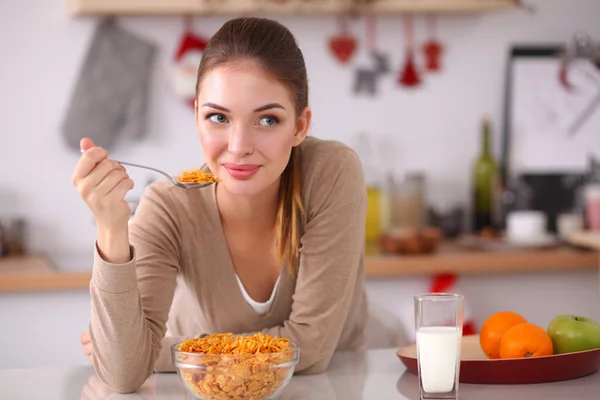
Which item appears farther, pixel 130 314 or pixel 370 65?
pixel 370 65

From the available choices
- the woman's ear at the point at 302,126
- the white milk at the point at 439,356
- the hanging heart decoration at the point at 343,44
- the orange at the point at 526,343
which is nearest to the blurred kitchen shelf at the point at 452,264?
the hanging heart decoration at the point at 343,44

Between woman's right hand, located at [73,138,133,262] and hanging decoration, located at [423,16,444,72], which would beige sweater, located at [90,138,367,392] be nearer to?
woman's right hand, located at [73,138,133,262]

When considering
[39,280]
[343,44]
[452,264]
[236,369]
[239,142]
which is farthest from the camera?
[343,44]

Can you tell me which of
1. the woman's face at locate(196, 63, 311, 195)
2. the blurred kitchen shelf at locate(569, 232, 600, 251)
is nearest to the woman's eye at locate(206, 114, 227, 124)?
the woman's face at locate(196, 63, 311, 195)

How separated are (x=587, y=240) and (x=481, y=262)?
38 cm

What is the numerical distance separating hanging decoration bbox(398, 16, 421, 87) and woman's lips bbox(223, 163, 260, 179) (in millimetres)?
2112

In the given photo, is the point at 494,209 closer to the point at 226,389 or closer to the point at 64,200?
the point at 64,200

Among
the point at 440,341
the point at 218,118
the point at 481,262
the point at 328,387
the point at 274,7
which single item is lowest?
the point at 481,262

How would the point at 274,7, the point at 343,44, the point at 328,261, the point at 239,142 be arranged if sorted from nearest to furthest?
the point at 239,142
the point at 328,261
the point at 274,7
the point at 343,44

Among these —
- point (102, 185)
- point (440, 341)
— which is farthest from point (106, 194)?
point (440, 341)

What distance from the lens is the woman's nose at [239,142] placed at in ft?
4.50

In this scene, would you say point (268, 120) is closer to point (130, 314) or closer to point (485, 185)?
point (130, 314)

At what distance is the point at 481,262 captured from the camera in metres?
2.93

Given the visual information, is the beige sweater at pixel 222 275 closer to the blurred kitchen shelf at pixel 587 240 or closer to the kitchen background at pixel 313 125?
the kitchen background at pixel 313 125
